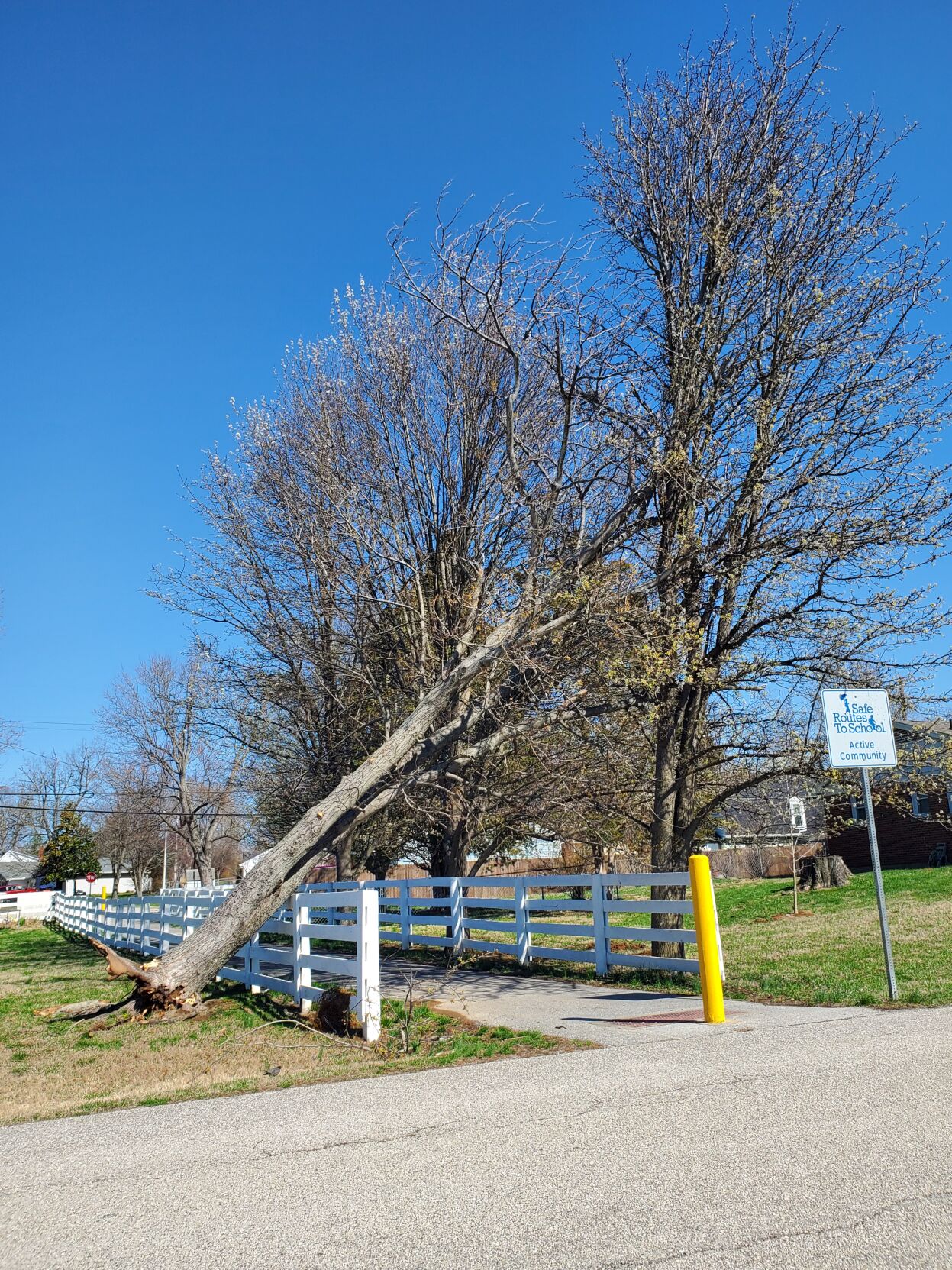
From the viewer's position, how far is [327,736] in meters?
16.5

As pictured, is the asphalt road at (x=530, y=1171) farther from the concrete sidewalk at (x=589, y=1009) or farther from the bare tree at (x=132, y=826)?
the bare tree at (x=132, y=826)

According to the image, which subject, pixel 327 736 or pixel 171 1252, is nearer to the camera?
pixel 171 1252

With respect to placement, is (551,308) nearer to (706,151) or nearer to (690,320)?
(690,320)

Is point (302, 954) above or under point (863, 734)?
under

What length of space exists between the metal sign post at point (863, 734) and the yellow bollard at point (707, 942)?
1.85 metres

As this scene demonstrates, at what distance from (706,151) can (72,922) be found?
2652 centimetres

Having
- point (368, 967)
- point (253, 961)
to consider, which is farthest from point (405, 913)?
point (368, 967)

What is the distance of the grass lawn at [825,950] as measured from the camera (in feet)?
31.7

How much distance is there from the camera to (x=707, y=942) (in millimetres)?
8070

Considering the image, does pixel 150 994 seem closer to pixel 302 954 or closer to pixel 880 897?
pixel 302 954

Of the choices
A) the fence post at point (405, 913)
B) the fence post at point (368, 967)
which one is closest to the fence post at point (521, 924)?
the fence post at point (405, 913)

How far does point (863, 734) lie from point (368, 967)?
16.3 ft

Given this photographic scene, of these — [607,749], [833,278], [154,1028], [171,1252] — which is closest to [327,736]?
[607,749]

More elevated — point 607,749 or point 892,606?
point 892,606
